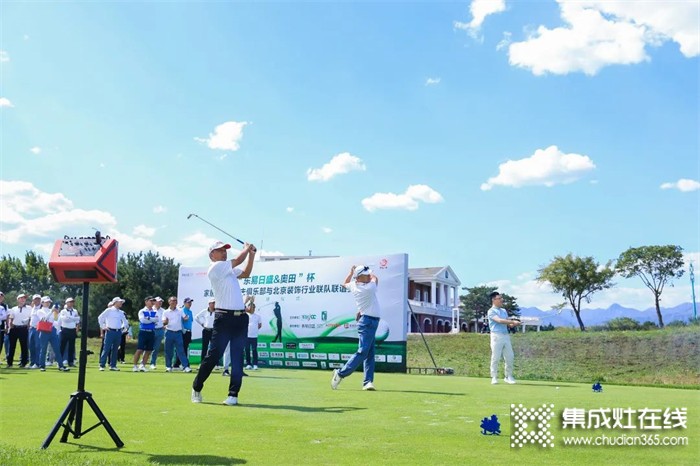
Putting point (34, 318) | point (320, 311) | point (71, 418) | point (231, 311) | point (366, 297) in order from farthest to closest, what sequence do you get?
1. point (320, 311)
2. point (34, 318)
3. point (366, 297)
4. point (231, 311)
5. point (71, 418)

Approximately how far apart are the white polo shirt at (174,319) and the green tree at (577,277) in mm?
32873

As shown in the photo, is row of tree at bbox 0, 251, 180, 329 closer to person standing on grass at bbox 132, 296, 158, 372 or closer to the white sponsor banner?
the white sponsor banner

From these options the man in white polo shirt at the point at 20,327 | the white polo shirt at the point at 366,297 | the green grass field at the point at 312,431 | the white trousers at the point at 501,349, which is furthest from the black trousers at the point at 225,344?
the man in white polo shirt at the point at 20,327

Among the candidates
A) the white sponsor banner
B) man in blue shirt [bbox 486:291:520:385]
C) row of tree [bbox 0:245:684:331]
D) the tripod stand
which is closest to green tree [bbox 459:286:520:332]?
row of tree [bbox 0:245:684:331]

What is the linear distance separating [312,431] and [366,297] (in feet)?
15.1

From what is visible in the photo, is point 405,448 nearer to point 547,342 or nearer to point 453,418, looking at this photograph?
point 453,418

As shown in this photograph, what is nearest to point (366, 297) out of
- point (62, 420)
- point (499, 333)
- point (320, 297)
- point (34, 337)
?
point (499, 333)

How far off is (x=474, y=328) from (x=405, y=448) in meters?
69.1

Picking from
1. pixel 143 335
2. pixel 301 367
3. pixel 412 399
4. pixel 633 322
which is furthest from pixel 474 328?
pixel 412 399

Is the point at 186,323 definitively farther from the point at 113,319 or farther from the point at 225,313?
the point at 225,313

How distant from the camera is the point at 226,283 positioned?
7773mm

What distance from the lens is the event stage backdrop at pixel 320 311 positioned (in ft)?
62.5

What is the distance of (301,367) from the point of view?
21.3 meters

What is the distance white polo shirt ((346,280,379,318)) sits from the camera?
33.0 feet
